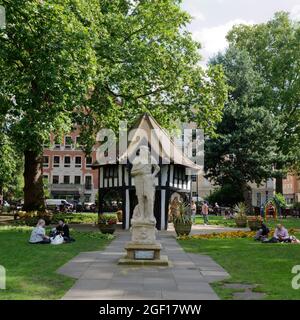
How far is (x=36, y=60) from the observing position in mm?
21297

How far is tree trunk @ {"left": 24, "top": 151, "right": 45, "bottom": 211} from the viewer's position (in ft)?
103

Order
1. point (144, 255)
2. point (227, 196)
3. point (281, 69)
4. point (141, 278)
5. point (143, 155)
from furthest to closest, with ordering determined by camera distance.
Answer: point (227, 196), point (281, 69), point (143, 155), point (144, 255), point (141, 278)

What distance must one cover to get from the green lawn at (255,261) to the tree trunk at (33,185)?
12953mm

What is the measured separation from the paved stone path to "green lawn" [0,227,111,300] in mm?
359

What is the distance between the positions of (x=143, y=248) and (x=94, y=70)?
1046cm

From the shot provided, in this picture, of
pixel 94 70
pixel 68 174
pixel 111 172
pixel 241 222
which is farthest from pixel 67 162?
pixel 94 70

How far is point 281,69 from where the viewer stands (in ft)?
171

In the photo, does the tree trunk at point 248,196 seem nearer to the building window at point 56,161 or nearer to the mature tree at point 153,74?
the mature tree at point 153,74

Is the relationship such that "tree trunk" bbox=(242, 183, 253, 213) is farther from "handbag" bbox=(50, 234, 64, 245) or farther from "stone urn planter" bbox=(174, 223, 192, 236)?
"handbag" bbox=(50, 234, 64, 245)

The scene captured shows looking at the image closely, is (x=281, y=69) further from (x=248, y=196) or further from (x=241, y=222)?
(x=241, y=222)

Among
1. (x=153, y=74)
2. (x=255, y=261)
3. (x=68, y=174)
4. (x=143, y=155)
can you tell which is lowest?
(x=255, y=261)

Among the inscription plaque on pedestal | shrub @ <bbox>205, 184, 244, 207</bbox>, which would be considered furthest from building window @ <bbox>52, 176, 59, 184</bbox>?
the inscription plaque on pedestal
